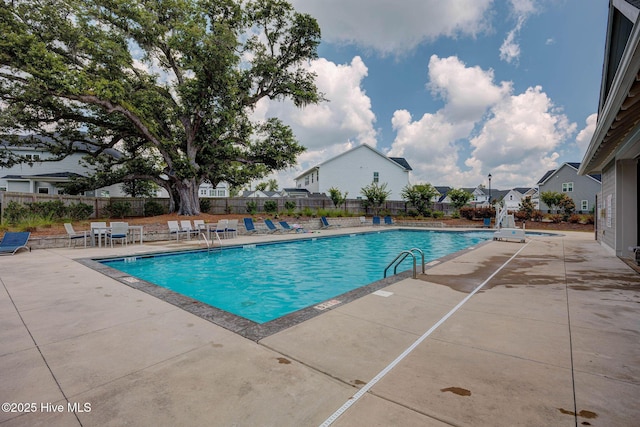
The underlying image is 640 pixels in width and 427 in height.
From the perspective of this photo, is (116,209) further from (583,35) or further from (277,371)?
(583,35)

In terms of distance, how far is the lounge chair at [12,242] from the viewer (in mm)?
9000

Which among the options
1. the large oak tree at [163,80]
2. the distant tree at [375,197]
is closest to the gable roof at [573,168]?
the distant tree at [375,197]

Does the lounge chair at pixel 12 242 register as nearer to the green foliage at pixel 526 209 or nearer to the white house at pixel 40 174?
the white house at pixel 40 174

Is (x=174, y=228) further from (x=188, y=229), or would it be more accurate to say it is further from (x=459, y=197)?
(x=459, y=197)

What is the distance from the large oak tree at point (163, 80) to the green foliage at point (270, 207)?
10.7ft

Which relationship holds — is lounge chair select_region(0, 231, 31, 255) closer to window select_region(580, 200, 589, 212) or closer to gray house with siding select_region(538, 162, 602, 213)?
gray house with siding select_region(538, 162, 602, 213)

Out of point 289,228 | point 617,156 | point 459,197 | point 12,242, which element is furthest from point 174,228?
point 459,197

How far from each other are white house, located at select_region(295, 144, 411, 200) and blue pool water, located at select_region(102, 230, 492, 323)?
66.0ft

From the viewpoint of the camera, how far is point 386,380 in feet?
7.85

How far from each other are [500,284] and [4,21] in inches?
794

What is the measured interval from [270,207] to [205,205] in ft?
15.3

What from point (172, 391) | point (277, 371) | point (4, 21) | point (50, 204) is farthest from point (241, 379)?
point (4, 21)

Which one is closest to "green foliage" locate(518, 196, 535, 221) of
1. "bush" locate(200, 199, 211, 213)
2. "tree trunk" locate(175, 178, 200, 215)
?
"bush" locate(200, 199, 211, 213)

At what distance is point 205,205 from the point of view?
2120cm
